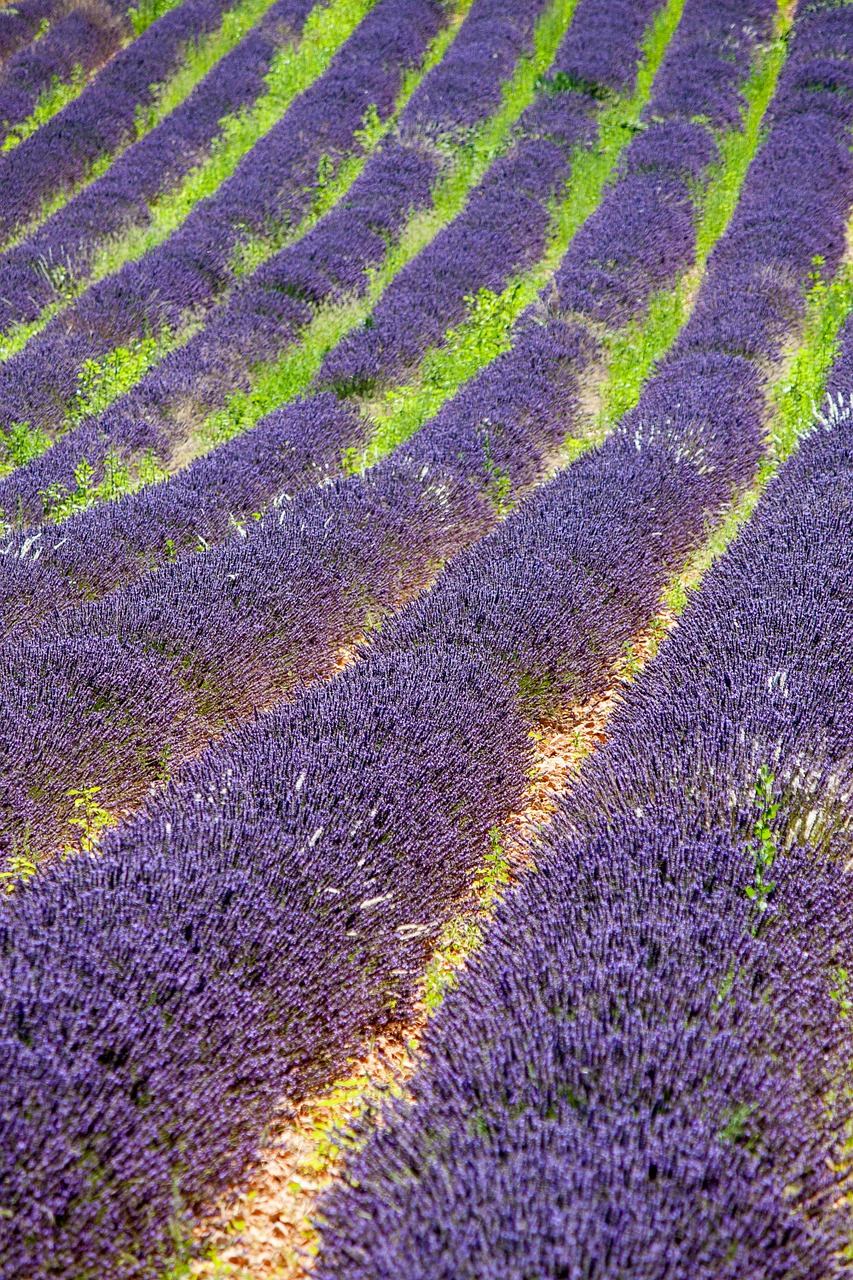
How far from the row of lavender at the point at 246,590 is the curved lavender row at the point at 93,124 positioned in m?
5.97

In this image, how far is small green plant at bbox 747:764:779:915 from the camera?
86.4 inches

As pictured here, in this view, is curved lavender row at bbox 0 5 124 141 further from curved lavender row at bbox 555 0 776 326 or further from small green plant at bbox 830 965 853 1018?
small green plant at bbox 830 965 853 1018

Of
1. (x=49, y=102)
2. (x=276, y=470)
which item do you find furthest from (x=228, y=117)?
(x=276, y=470)

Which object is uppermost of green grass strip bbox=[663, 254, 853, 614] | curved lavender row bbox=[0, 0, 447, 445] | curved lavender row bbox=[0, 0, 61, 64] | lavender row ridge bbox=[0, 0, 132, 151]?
curved lavender row bbox=[0, 0, 61, 64]

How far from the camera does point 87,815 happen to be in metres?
3.07

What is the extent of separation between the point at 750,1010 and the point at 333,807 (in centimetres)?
116

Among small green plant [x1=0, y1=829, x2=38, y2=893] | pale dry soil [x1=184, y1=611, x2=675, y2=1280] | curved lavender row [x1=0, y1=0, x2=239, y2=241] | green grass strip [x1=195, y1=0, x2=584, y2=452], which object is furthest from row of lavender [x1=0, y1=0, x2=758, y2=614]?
curved lavender row [x1=0, y1=0, x2=239, y2=241]

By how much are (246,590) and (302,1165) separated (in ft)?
7.68

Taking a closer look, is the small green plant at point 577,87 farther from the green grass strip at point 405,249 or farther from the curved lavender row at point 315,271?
the curved lavender row at point 315,271

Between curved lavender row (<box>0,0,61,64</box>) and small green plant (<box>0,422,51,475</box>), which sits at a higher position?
curved lavender row (<box>0,0,61,64</box>)

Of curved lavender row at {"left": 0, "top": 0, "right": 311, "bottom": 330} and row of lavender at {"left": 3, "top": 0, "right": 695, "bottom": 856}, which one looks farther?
curved lavender row at {"left": 0, "top": 0, "right": 311, "bottom": 330}

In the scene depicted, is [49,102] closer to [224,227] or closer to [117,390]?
[224,227]

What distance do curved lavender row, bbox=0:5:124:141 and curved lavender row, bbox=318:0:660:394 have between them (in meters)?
6.21

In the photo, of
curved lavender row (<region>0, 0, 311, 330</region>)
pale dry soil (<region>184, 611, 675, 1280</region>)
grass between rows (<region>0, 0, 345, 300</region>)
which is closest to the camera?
pale dry soil (<region>184, 611, 675, 1280</region>)
